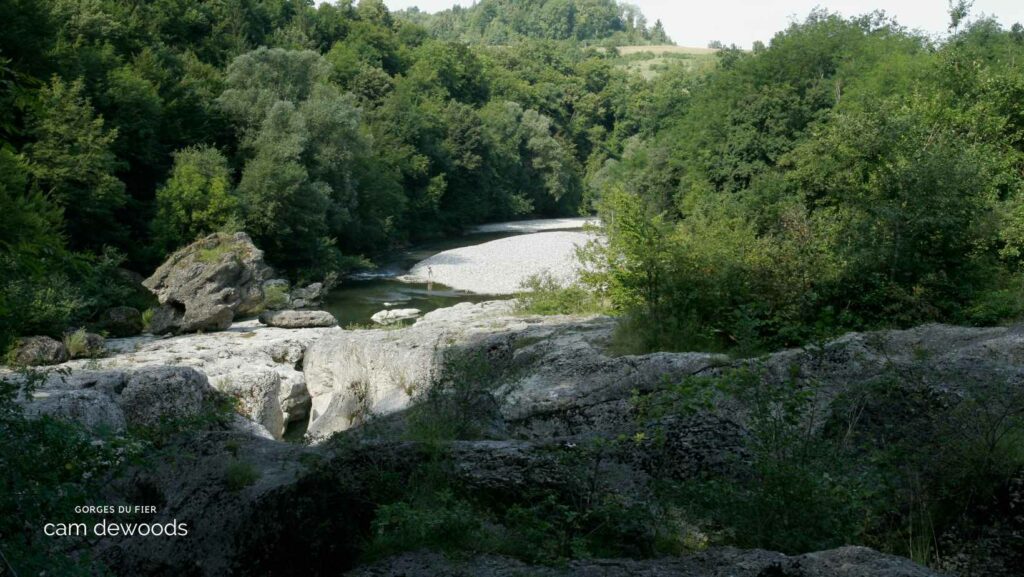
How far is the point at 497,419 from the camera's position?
7301mm

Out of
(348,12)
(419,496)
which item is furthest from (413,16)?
(419,496)

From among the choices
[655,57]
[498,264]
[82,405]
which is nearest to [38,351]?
[82,405]

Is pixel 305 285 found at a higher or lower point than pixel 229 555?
lower

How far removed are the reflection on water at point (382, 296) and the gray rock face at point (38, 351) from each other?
29.1ft

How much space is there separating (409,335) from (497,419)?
811 cm

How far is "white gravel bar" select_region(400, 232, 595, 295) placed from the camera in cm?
3600

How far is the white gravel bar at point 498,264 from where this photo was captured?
118ft

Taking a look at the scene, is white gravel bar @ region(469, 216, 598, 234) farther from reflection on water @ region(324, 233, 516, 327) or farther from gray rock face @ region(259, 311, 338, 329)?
gray rock face @ region(259, 311, 338, 329)

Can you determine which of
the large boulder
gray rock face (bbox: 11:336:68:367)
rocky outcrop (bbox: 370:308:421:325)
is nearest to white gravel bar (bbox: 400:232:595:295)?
rocky outcrop (bbox: 370:308:421:325)

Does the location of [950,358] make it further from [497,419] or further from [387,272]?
[387,272]

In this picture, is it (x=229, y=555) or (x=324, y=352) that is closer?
(x=229, y=555)

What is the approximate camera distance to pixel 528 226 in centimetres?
6075

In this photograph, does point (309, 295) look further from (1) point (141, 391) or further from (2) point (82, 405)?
(2) point (82, 405)

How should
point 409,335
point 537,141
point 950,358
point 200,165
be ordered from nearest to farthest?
point 950,358
point 409,335
point 200,165
point 537,141
